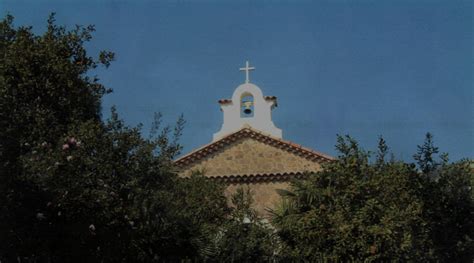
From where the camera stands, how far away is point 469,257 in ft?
51.7

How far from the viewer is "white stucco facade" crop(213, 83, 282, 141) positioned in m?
31.6

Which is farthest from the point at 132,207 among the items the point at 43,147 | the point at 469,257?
the point at 469,257

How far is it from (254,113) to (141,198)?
18922 millimetres

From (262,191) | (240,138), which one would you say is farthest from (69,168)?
(240,138)

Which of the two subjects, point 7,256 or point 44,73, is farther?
point 44,73

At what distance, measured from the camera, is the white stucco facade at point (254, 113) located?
3158 cm

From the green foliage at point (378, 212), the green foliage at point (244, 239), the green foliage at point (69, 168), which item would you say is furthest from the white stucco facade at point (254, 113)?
the green foliage at point (69, 168)

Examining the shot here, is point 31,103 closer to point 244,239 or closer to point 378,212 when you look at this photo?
point 244,239

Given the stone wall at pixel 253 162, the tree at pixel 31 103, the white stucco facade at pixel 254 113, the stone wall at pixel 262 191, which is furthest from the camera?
the white stucco facade at pixel 254 113

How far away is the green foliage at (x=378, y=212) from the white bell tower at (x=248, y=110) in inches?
585

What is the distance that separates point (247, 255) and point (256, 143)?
1485cm

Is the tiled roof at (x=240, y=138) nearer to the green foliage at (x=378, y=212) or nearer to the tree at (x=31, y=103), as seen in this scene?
the green foliage at (x=378, y=212)

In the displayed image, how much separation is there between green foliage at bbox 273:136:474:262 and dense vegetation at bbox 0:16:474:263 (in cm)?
2

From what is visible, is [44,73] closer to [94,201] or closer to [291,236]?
[94,201]
